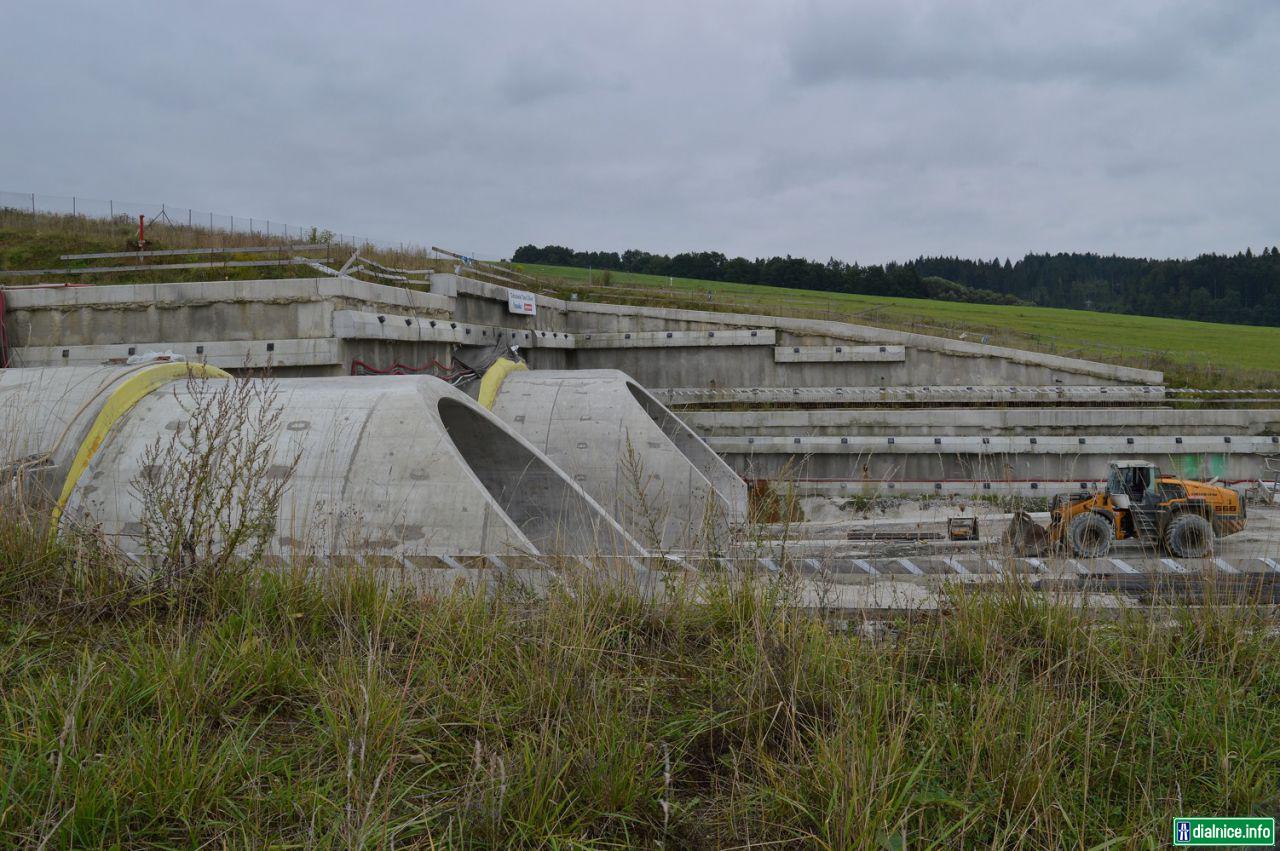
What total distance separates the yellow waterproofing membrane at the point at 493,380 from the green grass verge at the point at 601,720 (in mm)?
11854

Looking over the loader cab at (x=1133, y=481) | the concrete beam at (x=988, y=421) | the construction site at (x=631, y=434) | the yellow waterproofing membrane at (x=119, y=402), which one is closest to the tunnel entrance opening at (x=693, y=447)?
the construction site at (x=631, y=434)

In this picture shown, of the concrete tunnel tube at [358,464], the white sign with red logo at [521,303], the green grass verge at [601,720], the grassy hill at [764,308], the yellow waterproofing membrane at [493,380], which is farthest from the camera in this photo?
the white sign with red logo at [521,303]

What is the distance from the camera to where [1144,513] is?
1221 centimetres

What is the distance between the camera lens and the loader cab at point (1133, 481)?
12914mm

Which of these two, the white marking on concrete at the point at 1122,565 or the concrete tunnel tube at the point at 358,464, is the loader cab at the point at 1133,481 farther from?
the concrete tunnel tube at the point at 358,464

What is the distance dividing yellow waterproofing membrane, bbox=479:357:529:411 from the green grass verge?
11.9 m

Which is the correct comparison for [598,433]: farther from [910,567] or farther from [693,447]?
[910,567]

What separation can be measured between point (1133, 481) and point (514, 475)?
9.58 m

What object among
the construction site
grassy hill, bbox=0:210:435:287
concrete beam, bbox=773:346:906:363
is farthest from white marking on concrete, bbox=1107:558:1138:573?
concrete beam, bbox=773:346:906:363

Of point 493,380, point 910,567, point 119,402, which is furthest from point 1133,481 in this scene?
point 119,402

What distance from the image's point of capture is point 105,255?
18.2 metres

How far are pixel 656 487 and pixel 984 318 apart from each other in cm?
3344

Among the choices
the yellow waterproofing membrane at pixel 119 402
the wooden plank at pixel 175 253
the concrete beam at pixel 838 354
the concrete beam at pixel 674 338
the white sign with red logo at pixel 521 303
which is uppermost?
the wooden plank at pixel 175 253

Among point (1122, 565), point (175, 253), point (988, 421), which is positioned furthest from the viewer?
point (988, 421)
